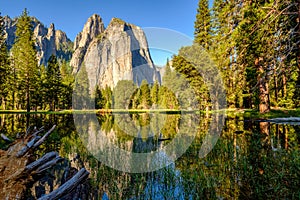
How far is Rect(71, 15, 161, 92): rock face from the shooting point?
2008 cm

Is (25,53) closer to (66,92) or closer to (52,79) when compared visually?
(52,79)

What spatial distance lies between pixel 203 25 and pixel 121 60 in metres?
34.7

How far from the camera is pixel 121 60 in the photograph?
6375 cm

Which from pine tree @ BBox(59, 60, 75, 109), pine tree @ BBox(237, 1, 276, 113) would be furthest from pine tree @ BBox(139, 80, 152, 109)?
pine tree @ BBox(237, 1, 276, 113)

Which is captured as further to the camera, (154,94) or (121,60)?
(154,94)

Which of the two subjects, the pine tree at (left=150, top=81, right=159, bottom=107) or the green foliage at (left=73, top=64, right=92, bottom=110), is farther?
the pine tree at (left=150, top=81, right=159, bottom=107)

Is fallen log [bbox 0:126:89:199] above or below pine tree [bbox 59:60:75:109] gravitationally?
below

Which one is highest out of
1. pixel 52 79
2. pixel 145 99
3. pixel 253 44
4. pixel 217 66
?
pixel 52 79

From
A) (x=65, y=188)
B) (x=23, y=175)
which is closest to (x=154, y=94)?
(x=23, y=175)

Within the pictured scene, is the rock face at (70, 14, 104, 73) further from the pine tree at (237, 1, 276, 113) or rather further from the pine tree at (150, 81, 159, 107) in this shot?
the pine tree at (237, 1, 276, 113)

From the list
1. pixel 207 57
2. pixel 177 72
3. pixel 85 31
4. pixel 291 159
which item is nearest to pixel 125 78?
pixel 177 72

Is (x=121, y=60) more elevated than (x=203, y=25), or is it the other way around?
(x=121, y=60)

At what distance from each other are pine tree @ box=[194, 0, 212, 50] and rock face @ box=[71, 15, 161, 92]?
1092cm

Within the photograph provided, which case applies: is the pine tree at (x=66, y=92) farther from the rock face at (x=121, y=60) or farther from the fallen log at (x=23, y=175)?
the fallen log at (x=23, y=175)
